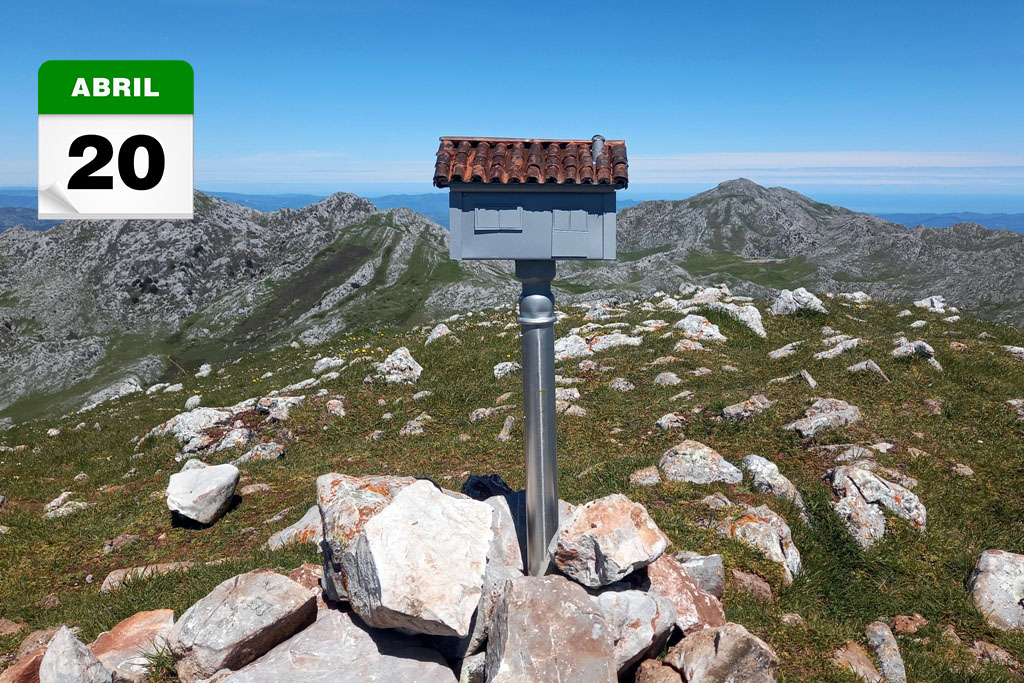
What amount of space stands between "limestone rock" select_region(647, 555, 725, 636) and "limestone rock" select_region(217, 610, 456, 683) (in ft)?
9.45

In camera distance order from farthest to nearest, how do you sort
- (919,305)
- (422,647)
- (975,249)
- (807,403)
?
(975,249) < (919,305) < (807,403) < (422,647)

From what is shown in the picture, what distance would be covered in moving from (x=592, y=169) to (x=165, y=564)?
1029 centimetres

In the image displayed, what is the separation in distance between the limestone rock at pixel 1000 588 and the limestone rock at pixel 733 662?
15.5 ft

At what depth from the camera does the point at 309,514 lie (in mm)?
11156

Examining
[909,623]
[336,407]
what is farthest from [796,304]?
[336,407]

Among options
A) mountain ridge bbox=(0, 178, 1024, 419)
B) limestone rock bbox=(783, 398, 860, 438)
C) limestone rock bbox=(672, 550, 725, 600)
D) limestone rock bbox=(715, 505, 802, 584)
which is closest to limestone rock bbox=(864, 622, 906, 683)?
limestone rock bbox=(715, 505, 802, 584)

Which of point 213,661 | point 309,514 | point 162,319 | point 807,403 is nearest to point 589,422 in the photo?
point 807,403

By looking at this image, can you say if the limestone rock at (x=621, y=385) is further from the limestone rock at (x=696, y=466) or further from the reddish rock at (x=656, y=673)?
the reddish rock at (x=656, y=673)

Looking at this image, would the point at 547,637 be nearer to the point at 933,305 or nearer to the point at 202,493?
the point at 202,493

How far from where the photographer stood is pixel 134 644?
7547 millimetres

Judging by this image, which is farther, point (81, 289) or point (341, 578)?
point (81, 289)

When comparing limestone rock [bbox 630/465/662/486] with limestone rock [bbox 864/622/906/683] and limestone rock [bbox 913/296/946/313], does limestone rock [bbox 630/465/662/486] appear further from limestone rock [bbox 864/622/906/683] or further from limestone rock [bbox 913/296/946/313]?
limestone rock [bbox 913/296/946/313]

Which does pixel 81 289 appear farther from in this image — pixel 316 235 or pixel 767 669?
pixel 767 669

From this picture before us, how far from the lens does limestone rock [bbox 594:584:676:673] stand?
6.83 m
